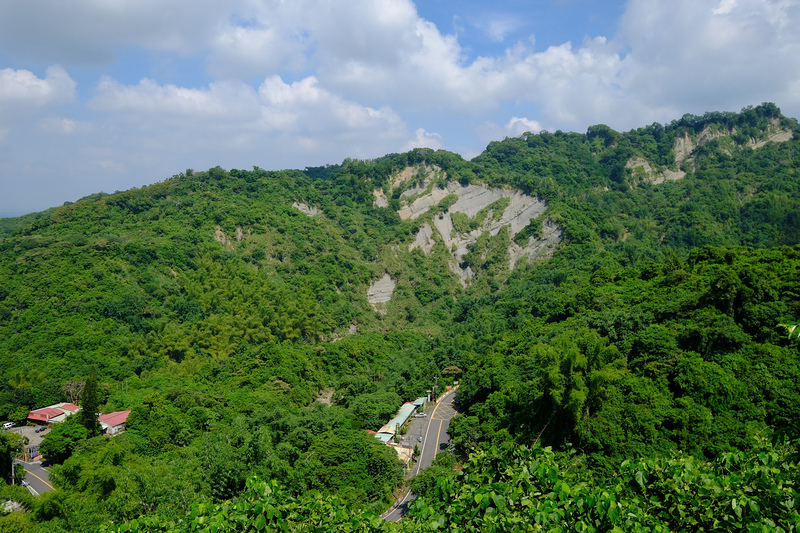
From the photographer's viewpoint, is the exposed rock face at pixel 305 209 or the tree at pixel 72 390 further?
the exposed rock face at pixel 305 209

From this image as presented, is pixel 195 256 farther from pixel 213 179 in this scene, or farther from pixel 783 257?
pixel 783 257

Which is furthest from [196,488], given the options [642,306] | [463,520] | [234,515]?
[642,306]

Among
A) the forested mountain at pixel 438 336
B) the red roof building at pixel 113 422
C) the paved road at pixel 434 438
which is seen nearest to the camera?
the forested mountain at pixel 438 336

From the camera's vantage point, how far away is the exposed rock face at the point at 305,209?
79.4 m

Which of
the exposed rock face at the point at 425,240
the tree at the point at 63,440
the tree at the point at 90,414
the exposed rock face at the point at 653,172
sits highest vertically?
the exposed rock face at the point at 653,172

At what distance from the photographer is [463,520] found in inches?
265

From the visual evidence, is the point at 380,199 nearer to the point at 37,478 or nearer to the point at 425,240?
the point at 425,240

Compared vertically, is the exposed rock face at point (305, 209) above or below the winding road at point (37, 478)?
above

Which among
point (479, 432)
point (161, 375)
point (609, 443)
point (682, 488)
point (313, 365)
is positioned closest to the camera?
point (682, 488)

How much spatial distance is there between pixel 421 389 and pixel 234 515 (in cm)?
3550

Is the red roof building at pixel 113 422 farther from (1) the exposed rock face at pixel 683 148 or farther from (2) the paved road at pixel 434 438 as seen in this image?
(1) the exposed rock face at pixel 683 148

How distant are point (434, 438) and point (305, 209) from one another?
5416 centimetres

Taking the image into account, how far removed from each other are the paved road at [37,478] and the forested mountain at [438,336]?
5.17ft

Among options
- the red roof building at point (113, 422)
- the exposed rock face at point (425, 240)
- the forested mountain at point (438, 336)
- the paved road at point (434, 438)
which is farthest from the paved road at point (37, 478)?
the exposed rock face at point (425, 240)
